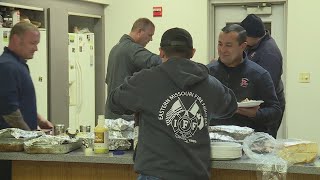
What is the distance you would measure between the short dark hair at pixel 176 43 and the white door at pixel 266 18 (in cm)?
385

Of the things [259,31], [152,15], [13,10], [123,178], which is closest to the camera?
[123,178]

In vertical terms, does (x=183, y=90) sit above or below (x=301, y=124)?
above

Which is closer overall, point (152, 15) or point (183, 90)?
point (183, 90)

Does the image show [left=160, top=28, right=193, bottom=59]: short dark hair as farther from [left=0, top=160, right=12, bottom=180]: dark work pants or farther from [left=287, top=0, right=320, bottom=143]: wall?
[left=287, top=0, right=320, bottom=143]: wall

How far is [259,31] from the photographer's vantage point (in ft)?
12.7

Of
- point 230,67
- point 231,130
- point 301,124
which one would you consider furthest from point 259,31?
point 301,124

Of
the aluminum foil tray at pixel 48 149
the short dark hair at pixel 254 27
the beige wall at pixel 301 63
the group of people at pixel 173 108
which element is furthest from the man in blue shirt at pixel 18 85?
the beige wall at pixel 301 63

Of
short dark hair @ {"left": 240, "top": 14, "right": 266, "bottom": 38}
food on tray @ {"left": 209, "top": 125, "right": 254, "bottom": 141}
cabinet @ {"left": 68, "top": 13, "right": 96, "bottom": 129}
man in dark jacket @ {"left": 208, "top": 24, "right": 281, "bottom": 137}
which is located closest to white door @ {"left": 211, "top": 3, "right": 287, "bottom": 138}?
cabinet @ {"left": 68, "top": 13, "right": 96, "bottom": 129}

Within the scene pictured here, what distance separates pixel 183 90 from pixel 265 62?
189cm

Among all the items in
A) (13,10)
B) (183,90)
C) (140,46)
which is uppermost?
(13,10)

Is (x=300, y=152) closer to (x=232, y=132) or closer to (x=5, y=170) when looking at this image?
(x=232, y=132)

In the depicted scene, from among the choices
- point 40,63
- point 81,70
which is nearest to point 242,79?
point 40,63

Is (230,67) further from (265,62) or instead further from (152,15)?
(152,15)

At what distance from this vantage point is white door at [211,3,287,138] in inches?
231
